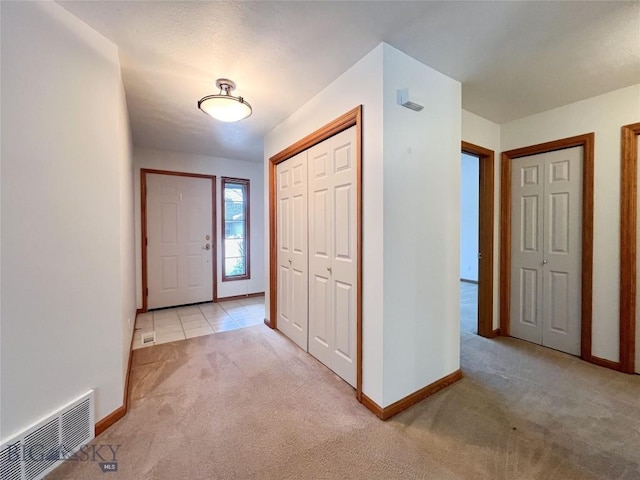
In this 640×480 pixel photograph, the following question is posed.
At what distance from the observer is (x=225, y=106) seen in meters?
2.10

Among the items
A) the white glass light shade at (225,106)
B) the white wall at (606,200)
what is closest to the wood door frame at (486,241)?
the white wall at (606,200)

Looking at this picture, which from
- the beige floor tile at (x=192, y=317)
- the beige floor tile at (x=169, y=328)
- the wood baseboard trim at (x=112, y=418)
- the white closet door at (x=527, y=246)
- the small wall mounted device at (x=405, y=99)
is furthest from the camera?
the beige floor tile at (x=192, y=317)

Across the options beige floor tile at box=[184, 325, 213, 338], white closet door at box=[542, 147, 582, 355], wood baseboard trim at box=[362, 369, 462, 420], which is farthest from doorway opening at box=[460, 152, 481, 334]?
beige floor tile at box=[184, 325, 213, 338]

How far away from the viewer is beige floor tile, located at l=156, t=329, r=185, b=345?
299cm

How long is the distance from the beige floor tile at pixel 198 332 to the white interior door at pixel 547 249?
3.46 m

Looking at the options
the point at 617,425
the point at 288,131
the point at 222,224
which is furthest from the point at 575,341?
the point at 222,224

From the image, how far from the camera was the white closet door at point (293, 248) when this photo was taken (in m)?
2.67

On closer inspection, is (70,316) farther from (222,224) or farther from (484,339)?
(484,339)

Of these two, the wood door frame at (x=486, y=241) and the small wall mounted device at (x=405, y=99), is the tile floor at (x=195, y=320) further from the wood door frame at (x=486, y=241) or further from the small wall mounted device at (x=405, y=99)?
the small wall mounted device at (x=405, y=99)

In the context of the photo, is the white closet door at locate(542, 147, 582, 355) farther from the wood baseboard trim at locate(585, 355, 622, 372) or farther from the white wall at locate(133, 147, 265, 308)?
the white wall at locate(133, 147, 265, 308)

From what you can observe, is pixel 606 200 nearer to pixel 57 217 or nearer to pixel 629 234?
→ pixel 629 234

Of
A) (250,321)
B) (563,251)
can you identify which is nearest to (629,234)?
(563,251)

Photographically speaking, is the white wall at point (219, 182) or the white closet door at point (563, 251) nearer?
the white closet door at point (563, 251)

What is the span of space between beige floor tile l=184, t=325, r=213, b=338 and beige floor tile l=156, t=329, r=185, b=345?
6 cm
